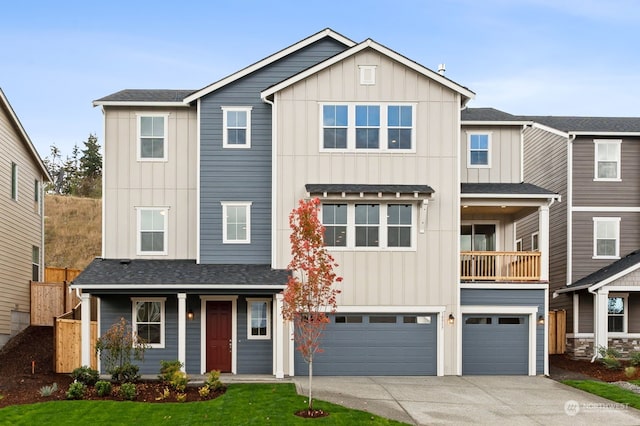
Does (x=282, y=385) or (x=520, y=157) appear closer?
(x=282, y=385)

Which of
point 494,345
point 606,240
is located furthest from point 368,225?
point 606,240

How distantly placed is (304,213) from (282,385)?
550 cm

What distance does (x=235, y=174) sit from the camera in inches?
869

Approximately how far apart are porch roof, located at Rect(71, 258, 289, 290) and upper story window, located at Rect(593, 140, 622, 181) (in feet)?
40.5

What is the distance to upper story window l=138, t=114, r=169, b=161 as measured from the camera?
22484 millimetres

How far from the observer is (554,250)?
89.8 ft

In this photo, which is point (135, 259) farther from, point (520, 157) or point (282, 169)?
point (520, 157)

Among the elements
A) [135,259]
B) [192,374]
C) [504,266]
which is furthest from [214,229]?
[504,266]

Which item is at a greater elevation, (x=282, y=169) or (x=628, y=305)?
(x=282, y=169)

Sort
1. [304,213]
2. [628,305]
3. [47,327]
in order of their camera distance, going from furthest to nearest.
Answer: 1. [47,327]
2. [628,305]
3. [304,213]

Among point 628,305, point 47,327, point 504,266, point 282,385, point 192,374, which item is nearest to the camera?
point 282,385

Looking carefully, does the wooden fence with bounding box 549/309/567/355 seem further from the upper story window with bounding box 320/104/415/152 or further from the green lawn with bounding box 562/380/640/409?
the upper story window with bounding box 320/104/415/152

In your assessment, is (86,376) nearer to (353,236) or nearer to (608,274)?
(353,236)

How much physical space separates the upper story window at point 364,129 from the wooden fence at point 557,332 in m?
A: 9.21
